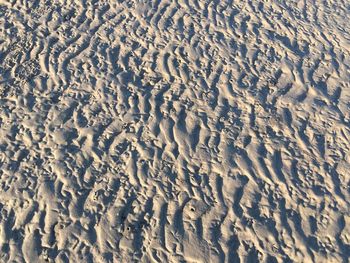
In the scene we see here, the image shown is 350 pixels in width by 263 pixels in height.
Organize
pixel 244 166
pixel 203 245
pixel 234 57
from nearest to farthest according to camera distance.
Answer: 1. pixel 203 245
2. pixel 244 166
3. pixel 234 57

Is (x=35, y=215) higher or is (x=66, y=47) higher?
(x=66, y=47)

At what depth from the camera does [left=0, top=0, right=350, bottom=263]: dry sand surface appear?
6.12 metres

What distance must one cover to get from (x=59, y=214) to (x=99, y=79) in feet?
8.94

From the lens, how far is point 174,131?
729 cm

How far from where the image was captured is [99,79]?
8031 mm

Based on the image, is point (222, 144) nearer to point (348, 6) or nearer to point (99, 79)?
point (99, 79)

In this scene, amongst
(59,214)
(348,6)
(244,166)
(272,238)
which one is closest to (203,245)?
(272,238)

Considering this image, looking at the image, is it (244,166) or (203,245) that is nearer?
(203,245)

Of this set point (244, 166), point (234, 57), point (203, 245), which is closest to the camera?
point (203, 245)

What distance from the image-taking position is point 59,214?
6.26 m

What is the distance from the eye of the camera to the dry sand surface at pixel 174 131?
612cm

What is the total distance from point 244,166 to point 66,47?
13.7 feet

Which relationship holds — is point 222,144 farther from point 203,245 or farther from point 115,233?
point 115,233

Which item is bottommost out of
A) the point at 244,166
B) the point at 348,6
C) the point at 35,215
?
the point at 35,215
